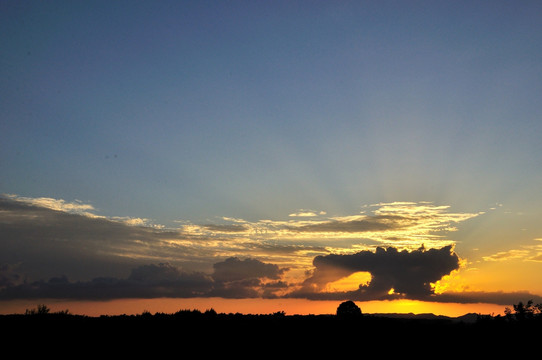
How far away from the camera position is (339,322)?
4759cm

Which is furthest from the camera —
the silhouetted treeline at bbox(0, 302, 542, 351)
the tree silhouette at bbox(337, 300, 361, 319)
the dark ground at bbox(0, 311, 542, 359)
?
the tree silhouette at bbox(337, 300, 361, 319)

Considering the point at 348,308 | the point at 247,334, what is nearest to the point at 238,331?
the point at 247,334

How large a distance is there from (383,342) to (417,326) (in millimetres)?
10378

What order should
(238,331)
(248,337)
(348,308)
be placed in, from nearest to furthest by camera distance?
1. (248,337)
2. (238,331)
3. (348,308)

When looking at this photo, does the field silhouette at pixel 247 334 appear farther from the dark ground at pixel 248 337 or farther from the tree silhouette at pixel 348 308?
the tree silhouette at pixel 348 308

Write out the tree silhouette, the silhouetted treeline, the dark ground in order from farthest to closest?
the tree silhouette → the silhouetted treeline → the dark ground

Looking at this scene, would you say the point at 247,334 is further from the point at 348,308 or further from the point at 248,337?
the point at 348,308

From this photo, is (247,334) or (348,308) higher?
(348,308)

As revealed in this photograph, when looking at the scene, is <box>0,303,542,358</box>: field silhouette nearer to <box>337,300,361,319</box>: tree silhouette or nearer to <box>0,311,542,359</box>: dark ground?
<box>0,311,542,359</box>: dark ground

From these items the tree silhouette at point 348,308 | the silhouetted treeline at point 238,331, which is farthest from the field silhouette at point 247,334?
the tree silhouette at point 348,308

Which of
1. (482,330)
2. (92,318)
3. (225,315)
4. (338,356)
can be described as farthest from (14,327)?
(482,330)

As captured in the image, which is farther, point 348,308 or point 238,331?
point 348,308

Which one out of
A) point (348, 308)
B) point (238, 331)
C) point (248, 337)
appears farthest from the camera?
point (348, 308)

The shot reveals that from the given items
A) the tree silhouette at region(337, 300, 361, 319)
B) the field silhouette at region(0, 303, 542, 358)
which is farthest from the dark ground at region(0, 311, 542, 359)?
the tree silhouette at region(337, 300, 361, 319)
